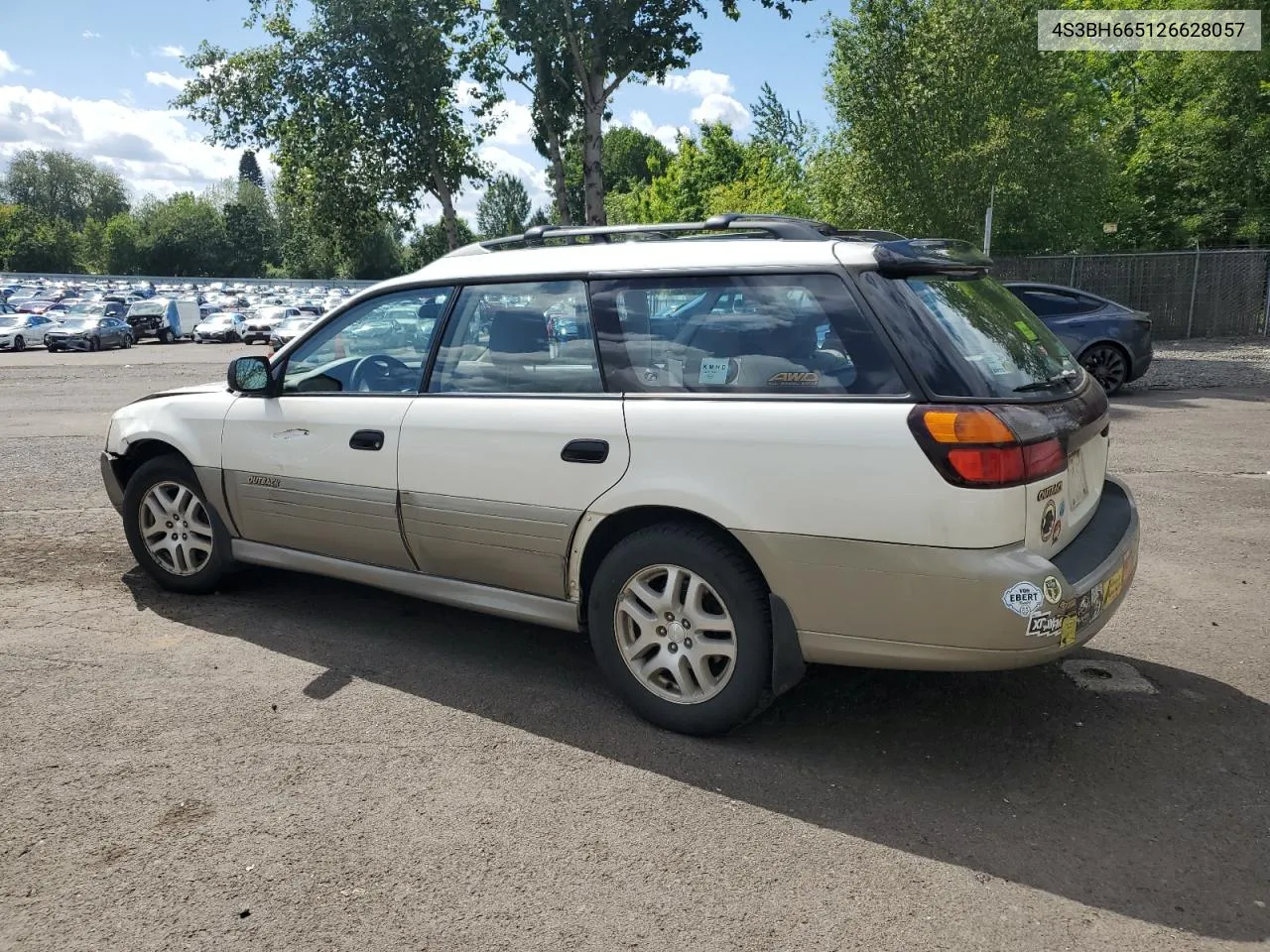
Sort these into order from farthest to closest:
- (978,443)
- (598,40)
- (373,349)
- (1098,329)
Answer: (598,40) < (1098,329) < (373,349) < (978,443)

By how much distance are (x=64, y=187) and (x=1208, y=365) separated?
142 metres

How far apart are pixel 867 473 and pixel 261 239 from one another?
125150 mm

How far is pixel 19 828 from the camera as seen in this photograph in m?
3.13

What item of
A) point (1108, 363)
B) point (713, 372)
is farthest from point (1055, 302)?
point (713, 372)

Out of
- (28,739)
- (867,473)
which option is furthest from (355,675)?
(867,473)

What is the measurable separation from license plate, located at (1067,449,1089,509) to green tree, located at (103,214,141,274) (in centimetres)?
12118

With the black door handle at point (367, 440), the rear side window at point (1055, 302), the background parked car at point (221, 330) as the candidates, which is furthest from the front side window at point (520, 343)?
the background parked car at point (221, 330)

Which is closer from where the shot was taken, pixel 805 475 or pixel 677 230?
pixel 805 475

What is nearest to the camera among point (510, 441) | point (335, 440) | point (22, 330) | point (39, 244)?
point (510, 441)

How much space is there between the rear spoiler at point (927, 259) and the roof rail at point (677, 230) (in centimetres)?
30

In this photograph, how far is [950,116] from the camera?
77.2ft

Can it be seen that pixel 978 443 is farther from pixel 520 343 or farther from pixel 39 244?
pixel 39 244

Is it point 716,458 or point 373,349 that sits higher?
point 373,349

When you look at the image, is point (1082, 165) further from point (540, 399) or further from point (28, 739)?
point (28, 739)
